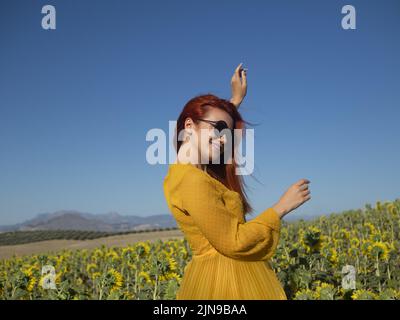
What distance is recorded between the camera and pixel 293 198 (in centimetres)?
197

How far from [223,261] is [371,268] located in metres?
6.05

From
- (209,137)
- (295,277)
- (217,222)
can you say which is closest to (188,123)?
(209,137)

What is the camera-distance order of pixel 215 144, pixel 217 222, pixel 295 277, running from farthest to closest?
1. pixel 295 277
2. pixel 215 144
3. pixel 217 222

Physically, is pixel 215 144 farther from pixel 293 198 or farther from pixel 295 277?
pixel 295 277

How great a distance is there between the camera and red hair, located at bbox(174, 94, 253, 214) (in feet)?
7.30

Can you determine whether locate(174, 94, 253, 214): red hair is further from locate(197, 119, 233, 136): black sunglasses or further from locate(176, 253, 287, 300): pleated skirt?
locate(176, 253, 287, 300): pleated skirt

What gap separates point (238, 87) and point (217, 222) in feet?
3.62

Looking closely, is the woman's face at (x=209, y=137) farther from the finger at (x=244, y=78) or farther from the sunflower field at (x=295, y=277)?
the sunflower field at (x=295, y=277)

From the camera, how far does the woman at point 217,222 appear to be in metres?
1.91

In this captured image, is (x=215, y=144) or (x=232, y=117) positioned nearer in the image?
(x=215, y=144)

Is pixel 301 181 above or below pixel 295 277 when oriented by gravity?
above
